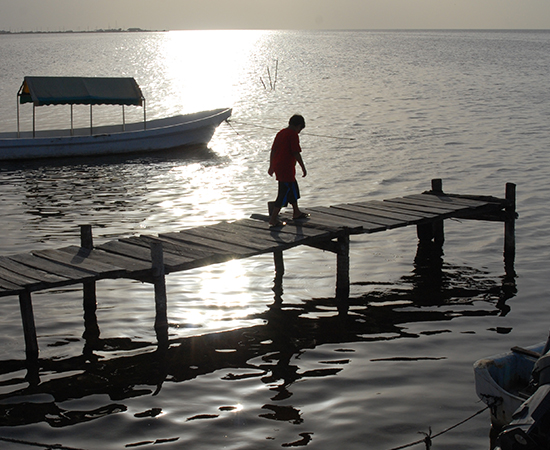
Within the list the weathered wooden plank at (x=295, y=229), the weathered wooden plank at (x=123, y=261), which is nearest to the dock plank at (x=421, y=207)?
the weathered wooden plank at (x=295, y=229)

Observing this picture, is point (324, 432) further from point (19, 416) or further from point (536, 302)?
point (536, 302)

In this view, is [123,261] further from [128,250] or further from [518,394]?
[518,394]

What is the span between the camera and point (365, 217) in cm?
1116

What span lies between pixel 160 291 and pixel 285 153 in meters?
2.92

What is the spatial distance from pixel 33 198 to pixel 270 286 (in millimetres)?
10171

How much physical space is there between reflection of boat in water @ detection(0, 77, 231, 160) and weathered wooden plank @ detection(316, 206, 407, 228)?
49.2 ft

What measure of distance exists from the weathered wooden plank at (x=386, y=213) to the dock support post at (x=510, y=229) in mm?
2232

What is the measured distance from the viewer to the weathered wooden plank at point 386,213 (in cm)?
1098

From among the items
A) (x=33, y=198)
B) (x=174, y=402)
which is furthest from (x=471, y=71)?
(x=174, y=402)

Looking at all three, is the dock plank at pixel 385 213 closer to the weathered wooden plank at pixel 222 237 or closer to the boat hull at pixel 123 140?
the weathered wooden plank at pixel 222 237

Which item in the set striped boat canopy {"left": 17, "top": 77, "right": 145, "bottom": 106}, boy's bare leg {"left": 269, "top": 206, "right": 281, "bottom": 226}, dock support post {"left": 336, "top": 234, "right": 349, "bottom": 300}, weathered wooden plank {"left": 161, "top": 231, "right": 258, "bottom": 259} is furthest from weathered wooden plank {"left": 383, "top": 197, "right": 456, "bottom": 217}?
striped boat canopy {"left": 17, "top": 77, "right": 145, "bottom": 106}

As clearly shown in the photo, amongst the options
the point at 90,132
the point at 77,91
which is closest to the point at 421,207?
the point at 77,91

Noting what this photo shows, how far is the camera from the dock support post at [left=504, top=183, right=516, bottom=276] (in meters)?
12.3

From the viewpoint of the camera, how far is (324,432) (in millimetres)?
6945
